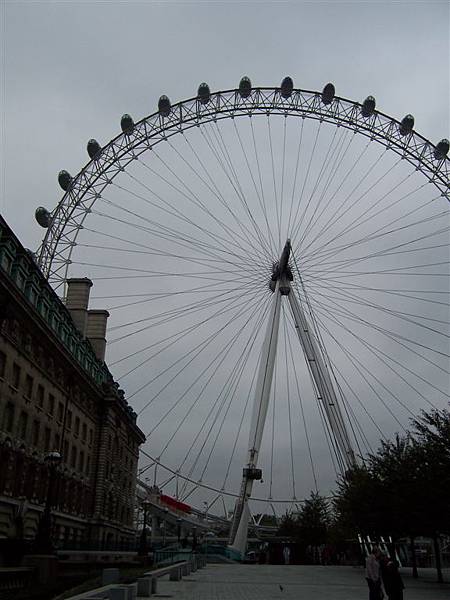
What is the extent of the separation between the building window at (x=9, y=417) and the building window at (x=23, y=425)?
1.63m

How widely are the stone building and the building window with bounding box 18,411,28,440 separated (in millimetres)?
61

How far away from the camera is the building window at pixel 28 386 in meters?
39.5

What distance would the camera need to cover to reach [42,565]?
25312mm

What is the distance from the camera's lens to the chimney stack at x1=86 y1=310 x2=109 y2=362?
66375 mm

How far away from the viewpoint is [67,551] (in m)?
37.8

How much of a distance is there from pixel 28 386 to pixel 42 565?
1634cm

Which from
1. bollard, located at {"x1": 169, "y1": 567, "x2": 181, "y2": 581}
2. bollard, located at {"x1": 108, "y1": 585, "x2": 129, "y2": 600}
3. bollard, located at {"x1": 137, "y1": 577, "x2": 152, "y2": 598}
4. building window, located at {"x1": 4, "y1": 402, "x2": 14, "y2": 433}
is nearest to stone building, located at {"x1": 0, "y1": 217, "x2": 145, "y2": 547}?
building window, located at {"x1": 4, "y1": 402, "x2": 14, "y2": 433}

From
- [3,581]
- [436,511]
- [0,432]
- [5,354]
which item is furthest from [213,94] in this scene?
[3,581]

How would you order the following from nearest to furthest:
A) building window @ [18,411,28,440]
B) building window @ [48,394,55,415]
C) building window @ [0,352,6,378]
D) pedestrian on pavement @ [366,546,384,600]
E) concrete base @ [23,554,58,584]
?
pedestrian on pavement @ [366,546,384,600]
concrete base @ [23,554,58,584]
building window @ [0,352,6,378]
building window @ [18,411,28,440]
building window @ [48,394,55,415]

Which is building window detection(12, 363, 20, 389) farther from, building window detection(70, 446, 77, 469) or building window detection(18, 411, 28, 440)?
building window detection(70, 446, 77, 469)

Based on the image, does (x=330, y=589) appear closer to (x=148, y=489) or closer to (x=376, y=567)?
(x=376, y=567)

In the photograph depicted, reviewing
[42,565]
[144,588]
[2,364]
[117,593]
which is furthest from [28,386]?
[117,593]

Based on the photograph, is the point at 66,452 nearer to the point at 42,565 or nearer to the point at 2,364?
the point at 2,364

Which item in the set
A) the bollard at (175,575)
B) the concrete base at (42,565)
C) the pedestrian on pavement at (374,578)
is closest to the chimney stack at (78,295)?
the bollard at (175,575)
